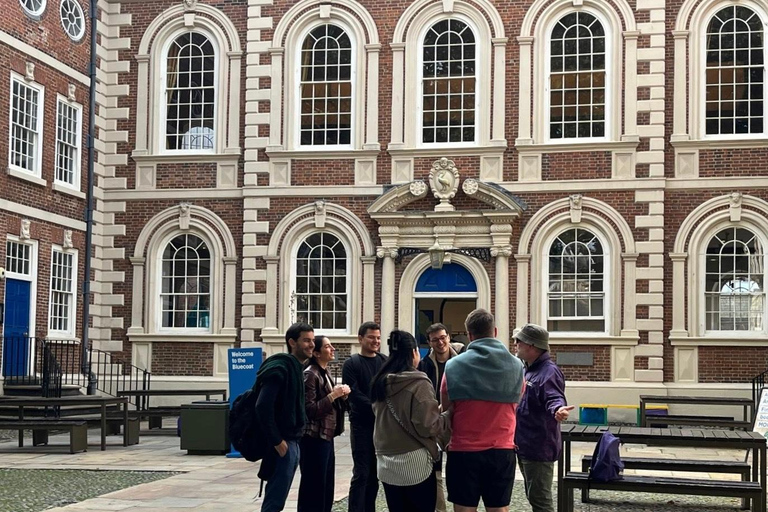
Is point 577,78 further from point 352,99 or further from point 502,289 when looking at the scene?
point 352,99

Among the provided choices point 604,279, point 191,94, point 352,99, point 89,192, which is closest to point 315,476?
point 604,279

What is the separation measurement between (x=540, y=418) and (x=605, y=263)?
535 inches

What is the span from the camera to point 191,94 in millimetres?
A: 24438

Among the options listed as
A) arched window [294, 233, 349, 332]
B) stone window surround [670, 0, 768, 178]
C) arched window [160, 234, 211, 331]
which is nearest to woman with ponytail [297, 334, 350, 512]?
arched window [294, 233, 349, 332]

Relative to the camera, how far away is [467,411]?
25.9 feet

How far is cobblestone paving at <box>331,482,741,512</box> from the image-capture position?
37.9ft

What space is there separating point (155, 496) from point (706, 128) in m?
14.0

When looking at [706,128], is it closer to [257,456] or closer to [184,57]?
[184,57]

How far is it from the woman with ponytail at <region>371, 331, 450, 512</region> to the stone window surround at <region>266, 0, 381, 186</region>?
15443mm

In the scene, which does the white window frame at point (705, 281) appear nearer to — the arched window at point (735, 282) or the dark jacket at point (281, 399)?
the arched window at point (735, 282)

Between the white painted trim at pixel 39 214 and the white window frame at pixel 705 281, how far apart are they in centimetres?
1193

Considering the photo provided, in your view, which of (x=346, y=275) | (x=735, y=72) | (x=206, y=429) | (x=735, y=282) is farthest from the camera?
(x=346, y=275)

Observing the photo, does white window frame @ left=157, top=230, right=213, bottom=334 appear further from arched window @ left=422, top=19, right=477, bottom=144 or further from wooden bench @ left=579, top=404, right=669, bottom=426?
wooden bench @ left=579, top=404, right=669, bottom=426

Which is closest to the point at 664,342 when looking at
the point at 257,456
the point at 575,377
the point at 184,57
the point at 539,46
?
the point at 575,377
